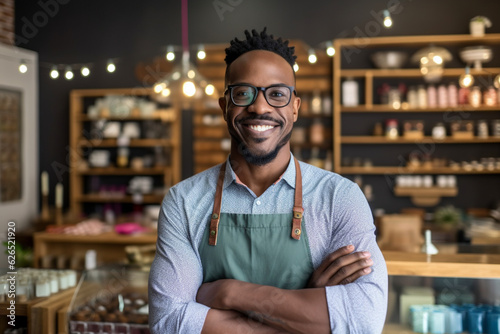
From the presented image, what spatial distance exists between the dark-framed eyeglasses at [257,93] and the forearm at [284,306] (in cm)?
50

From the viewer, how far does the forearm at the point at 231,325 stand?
1.43 metres

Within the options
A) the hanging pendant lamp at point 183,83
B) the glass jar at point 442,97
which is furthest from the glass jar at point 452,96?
the hanging pendant lamp at point 183,83

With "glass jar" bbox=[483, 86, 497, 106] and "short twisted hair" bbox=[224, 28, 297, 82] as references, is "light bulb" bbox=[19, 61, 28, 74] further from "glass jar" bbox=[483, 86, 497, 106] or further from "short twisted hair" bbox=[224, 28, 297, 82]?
"glass jar" bbox=[483, 86, 497, 106]

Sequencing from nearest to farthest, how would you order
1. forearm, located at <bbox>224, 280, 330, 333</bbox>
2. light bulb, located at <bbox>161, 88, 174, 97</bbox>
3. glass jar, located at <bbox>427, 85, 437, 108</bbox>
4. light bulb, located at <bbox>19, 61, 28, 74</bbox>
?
forearm, located at <bbox>224, 280, 330, 333</bbox> → light bulb, located at <bbox>19, 61, 28, 74</bbox> → light bulb, located at <bbox>161, 88, 174, 97</bbox> → glass jar, located at <bbox>427, 85, 437, 108</bbox>

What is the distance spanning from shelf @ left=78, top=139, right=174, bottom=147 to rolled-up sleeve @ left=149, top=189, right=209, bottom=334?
5010 mm

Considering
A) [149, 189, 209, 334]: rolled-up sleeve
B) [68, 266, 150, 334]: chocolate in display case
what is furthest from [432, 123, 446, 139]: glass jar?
[149, 189, 209, 334]: rolled-up sleeve

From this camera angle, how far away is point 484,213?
19.1ft

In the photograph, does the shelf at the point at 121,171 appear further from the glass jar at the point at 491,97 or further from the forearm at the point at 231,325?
the forearm at the point at 231,325

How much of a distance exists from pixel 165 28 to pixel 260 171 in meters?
5.41

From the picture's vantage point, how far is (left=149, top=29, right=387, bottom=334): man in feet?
4.64

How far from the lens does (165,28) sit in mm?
6594

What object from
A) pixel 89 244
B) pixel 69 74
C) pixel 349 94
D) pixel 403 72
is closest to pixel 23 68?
pixel 69 74

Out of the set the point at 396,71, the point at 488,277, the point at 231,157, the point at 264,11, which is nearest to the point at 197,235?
the point at 231,157

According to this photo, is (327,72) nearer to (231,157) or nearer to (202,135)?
(202,135)
